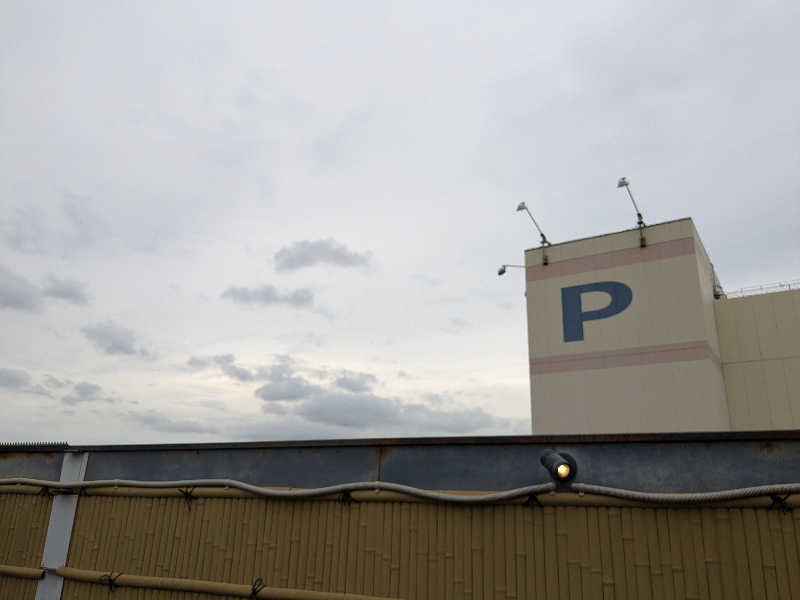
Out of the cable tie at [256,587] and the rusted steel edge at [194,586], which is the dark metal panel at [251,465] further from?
the rusted steel edge at [194,586]

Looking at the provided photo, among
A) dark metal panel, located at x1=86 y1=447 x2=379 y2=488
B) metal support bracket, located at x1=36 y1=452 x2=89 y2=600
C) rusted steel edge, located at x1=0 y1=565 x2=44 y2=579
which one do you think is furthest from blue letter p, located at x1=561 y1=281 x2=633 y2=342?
rusted steel edge, located at x1=0 y1=565 x2=44 y2=579

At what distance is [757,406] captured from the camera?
Answer: 25125 mm

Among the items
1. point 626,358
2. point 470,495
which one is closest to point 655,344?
point 626,358

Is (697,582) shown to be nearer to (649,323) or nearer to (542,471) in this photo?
(542,471)

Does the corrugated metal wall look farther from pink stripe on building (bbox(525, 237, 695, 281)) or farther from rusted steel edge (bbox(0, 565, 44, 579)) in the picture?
pink stripe on building (bbox(525, 237, 695, 281))

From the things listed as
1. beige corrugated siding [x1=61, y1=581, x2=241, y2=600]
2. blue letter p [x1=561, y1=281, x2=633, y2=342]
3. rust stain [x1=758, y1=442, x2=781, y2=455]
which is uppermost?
blue letter p [x1=561, y1=281, x2=633, y2=342]

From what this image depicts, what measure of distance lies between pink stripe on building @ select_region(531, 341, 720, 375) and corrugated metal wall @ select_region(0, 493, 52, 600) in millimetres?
23343

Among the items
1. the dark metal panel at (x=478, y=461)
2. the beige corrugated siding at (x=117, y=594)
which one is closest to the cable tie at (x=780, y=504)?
the dark metal panel at (x=478, y=461)

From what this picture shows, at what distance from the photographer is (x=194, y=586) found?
9.58 metres

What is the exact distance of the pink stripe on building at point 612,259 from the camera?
88.6 ft

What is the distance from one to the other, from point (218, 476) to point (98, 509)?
3.01m

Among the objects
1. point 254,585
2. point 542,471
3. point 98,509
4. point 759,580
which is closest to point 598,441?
point 542,471

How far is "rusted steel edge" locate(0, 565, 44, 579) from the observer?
11.1 m

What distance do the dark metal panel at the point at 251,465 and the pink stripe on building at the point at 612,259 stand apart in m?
23.1
